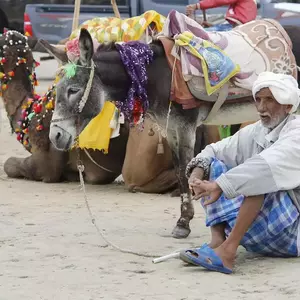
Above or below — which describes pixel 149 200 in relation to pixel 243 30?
below

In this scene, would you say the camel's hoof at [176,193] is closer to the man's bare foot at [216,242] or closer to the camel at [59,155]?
the camel at [59,155]

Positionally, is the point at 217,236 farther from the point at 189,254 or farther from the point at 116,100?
the point at 116,100

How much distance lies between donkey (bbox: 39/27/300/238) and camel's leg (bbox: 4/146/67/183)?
6.97 feet

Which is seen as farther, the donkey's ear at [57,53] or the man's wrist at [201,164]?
the donkey's ear at [57,53]

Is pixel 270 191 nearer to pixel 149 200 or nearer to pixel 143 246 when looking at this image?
pixel 143 246

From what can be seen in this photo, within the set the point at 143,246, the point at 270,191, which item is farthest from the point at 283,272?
the point at 143,246

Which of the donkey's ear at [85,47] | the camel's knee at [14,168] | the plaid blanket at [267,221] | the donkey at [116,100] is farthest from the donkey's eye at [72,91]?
the camel's knee at [14,168]

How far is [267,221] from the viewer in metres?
5.21

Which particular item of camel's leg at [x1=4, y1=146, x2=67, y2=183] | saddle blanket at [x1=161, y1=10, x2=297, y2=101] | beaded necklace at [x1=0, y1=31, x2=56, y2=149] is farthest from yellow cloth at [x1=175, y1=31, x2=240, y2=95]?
camel's leg at [x1=4, y1=146, x2=67, y2=183]

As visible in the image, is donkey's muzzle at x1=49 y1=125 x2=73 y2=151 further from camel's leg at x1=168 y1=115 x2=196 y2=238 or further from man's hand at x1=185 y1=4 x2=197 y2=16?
man's hand at x1=185 y1=4 x2=197 y2=16

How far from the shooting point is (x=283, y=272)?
5117 millimetres

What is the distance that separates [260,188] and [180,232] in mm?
1268

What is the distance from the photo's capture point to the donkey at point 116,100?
6137mm

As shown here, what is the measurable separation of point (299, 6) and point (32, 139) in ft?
22.7
